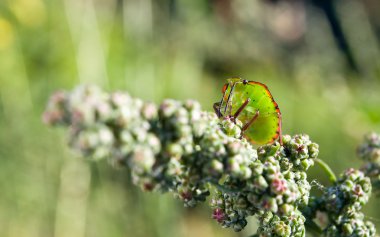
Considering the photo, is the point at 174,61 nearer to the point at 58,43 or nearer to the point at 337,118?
the point at 58,43

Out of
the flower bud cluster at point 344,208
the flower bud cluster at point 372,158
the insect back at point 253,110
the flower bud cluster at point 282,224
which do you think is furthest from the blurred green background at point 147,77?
the flower bud cluster at point 282,224

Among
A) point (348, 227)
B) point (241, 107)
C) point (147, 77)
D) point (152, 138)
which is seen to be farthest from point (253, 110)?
point (147, 77)

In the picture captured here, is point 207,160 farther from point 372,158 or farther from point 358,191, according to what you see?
point 372,158

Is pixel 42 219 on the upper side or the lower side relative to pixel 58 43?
lower

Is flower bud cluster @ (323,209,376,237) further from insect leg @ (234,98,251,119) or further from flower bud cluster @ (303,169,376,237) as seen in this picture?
insect leg @ (234,98,251,119)

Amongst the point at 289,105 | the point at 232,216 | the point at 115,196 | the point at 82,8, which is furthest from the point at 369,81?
the point at 232,216

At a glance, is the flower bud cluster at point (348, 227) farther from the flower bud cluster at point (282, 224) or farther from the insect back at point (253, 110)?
the insect back at point (253, 110)

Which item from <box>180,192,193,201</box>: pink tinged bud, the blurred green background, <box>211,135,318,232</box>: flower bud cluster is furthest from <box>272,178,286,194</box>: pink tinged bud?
the blurred green background
